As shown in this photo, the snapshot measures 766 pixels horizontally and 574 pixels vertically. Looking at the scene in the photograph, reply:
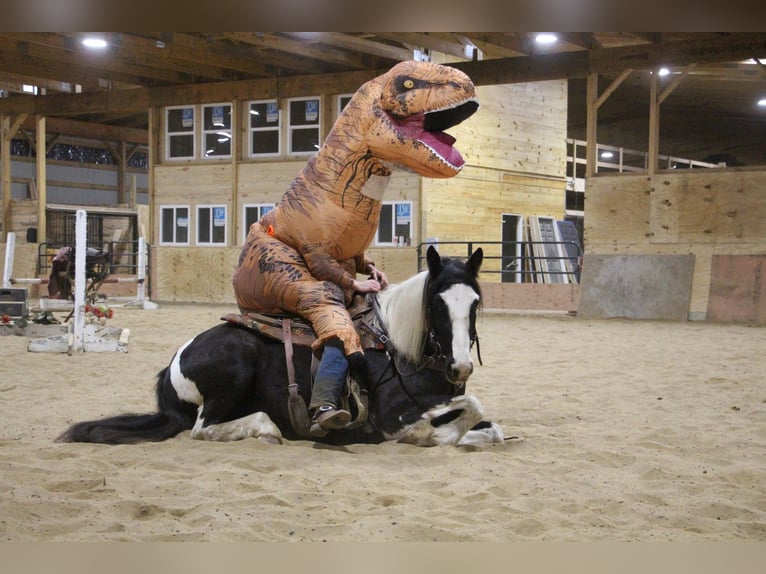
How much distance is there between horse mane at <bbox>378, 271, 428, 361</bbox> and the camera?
13.2 feet

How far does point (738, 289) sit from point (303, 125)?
372 inches

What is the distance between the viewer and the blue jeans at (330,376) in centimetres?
379

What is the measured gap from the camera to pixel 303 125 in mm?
17484

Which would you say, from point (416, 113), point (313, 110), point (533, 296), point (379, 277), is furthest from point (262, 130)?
point (416, 113)

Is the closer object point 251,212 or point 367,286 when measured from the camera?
point 367,286

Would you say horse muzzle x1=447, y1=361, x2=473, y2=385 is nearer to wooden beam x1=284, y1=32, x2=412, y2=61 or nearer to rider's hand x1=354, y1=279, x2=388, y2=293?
rider's hand x1=354, y1=279, x2=388, y2=293

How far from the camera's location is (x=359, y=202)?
13.4ft

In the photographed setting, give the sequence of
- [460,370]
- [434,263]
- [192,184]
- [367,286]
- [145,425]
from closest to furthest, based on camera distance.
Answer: [460,370] → [434,263] → [367,286] → [145,425] → [192,184]

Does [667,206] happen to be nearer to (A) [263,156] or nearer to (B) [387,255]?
(B) [387,255]

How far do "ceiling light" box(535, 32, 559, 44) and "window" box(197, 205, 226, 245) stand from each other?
767 centimetres

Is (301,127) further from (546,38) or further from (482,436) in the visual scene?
(482,436)

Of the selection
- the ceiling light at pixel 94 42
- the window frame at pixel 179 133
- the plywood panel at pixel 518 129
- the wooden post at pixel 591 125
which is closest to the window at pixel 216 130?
the window frame at pixel 179 133
